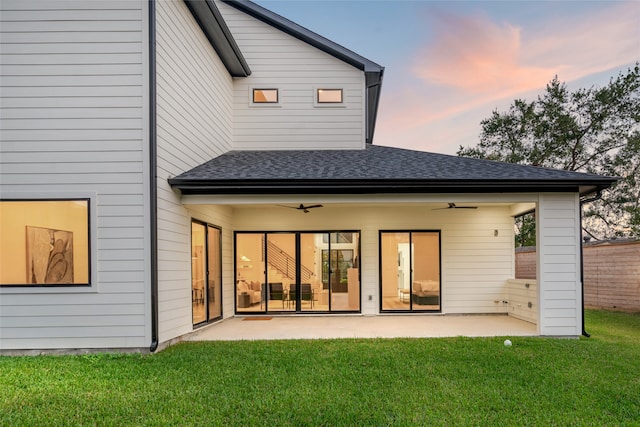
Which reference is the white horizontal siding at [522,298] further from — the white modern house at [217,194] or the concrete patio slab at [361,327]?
the concrete patio slab at [361,327]

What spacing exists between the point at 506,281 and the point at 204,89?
315 inches

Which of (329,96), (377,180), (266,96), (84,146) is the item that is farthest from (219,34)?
(377,180)

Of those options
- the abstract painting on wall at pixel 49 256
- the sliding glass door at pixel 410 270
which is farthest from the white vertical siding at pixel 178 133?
the sliding glass door at pixel 410 270

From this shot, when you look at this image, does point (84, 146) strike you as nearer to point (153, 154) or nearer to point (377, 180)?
point (153, 154)

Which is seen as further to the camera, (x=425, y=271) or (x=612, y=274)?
(x=612, y=274)

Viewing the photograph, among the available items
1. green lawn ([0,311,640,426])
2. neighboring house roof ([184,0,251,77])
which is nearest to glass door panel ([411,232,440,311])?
green lawn ([0,311,640,426])

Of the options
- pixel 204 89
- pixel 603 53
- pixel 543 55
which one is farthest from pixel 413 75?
pixel 204 89

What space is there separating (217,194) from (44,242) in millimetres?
2554

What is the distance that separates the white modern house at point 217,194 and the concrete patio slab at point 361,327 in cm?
36

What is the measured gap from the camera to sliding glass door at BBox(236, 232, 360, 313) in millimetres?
9133

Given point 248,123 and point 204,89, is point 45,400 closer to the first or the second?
point 204,89

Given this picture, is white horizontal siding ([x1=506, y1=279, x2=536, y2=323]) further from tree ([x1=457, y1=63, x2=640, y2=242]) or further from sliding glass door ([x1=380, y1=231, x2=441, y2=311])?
tree ([x1=457, y1=63, x2=640, y2=242])

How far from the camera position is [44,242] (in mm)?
5402

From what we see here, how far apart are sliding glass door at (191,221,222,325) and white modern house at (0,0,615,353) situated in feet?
0.16
